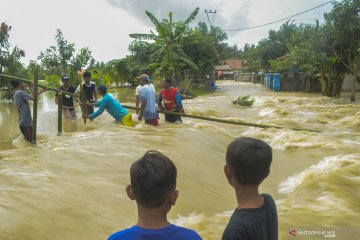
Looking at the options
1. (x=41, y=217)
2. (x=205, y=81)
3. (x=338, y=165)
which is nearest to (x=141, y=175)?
(x=41, y=217)

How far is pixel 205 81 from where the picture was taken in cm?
3238

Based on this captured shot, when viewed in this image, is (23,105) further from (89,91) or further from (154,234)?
(154,234)

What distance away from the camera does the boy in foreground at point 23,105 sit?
6805mm

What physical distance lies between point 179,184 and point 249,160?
3037 millimetres

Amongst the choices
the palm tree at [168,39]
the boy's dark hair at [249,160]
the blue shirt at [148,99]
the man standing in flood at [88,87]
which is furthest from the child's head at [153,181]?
the palm tree at [168,39]

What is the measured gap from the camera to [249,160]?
197 cm

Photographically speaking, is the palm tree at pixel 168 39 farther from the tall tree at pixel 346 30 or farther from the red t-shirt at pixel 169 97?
the red t-shirt at pixel 169 97

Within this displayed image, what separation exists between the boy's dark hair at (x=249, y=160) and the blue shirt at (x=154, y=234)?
1.60ft

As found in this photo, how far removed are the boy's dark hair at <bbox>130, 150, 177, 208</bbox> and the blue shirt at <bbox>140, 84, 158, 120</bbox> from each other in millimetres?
6041

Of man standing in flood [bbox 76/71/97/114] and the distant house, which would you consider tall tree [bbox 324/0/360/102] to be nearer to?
man standing in flood [bbox 76/71/97/114]

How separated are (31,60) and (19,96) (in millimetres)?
37434

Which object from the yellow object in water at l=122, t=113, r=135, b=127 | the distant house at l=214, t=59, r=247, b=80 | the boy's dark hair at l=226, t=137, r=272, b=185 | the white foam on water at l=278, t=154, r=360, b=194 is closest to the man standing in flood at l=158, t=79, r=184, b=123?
the yellow object in water at l=122, t=113, r=135, b=127

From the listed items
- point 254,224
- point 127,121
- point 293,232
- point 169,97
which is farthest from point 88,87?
point 254,224

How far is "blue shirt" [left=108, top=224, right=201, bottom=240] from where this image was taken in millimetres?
1578
